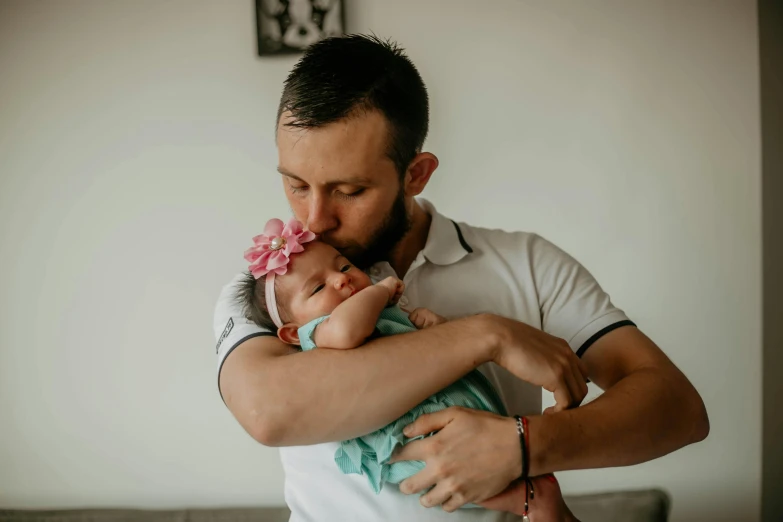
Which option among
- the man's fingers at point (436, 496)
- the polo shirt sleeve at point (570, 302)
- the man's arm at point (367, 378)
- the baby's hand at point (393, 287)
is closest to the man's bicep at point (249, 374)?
the man's arm at point (367, 378)

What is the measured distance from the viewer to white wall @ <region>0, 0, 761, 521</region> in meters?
2.25

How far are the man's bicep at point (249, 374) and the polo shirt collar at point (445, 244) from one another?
42 cm

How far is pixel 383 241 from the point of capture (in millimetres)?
1491

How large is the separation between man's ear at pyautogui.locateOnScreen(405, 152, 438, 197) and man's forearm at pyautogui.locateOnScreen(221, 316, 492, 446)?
507 millimetres

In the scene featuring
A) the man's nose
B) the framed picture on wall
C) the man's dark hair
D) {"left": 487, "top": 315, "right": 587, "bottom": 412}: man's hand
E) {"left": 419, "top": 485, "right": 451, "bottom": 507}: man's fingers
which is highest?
the framed picture on wall

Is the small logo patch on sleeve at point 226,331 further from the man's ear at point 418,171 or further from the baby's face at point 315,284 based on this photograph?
the man's ear at point 418,171

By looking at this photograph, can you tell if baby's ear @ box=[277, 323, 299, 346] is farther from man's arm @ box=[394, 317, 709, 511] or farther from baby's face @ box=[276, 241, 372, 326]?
man's arm @ box=[394, 317, 709, 511]

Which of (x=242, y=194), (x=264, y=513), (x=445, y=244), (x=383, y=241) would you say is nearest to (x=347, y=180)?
(x=383, y=241)

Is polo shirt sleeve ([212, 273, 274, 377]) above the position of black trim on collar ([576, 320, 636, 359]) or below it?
above

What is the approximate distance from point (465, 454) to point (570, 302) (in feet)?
1.67

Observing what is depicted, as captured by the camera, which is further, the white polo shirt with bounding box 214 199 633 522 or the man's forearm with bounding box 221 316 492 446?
the white polo shirt with bounding box 214 199 633 522

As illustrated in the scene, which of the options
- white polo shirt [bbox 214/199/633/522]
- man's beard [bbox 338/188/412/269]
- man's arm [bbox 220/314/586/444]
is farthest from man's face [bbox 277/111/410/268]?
man's arm [bbox 220/314/586/444]

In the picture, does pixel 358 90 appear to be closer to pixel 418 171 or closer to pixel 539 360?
pixel 418 171

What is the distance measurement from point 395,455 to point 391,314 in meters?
0.28
